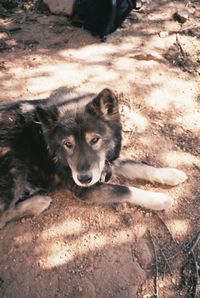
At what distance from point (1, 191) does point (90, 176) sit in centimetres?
101

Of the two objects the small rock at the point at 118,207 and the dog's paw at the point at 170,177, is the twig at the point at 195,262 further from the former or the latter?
the small rock at the point at 118,207

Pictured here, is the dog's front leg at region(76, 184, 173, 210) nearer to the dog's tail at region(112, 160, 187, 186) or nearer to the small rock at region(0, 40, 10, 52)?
the dog's tail at region(112, 160, 187, 186)

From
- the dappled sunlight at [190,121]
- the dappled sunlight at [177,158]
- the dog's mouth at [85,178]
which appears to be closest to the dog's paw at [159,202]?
the dappled sunlight at [177,158]

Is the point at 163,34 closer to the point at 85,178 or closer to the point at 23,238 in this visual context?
the point at 85,178

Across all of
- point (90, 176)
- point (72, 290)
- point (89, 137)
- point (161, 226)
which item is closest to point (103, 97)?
point (89, 137)

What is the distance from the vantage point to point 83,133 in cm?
375

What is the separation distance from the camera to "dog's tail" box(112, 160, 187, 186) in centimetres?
441

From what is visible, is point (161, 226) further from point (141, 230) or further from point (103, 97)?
point (103, 97)

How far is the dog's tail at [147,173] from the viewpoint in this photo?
4414 millimetres

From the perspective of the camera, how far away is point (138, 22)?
23.4 ft

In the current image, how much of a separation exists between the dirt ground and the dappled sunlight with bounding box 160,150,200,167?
0.5 inches

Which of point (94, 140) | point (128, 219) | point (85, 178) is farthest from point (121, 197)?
point (94, 140)

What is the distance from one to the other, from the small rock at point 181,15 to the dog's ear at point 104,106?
3945 mm

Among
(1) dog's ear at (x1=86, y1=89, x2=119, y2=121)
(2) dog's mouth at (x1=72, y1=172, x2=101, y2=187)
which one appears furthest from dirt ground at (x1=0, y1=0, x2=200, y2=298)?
(1) dog's ear at (x1=86, y1=89, x2=119, y2=121)
